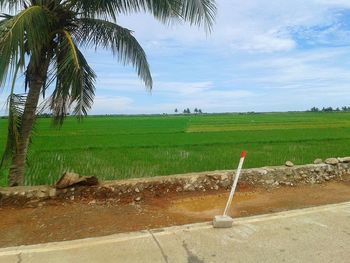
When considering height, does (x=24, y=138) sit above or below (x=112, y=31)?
below

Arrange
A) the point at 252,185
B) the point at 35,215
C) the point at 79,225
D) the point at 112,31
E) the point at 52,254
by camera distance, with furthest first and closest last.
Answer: the point at 252,185 → the point at 112,31 → the point at 35,215 → the point at 79,225 → the point at 52,254

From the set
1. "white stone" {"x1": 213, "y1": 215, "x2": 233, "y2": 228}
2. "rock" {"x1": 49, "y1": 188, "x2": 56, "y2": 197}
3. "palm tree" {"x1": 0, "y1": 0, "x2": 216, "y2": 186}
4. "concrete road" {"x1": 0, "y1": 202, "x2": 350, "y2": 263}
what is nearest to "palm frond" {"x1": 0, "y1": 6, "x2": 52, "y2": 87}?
"palm tree" {"x1": 0, "y1": 0, "x2": 216, "y2": 186}

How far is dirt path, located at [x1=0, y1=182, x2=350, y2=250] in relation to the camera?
17.5 ft

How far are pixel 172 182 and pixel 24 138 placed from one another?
108 inches

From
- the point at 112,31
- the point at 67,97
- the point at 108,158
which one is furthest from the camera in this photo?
the point at 108,158

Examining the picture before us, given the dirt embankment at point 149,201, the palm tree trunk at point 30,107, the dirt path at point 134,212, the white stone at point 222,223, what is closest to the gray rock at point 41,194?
the dirt embankment at point 149,201

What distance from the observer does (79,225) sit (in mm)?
5566

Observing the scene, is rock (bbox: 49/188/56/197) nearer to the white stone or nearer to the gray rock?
the gray rock

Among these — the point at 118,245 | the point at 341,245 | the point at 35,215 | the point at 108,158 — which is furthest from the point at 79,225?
the point at 108,158

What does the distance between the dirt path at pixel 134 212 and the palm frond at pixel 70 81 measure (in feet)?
5.31

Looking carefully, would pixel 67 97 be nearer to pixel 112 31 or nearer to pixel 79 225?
pixel 112 31

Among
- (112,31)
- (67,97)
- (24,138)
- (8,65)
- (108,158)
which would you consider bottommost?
(108,158)

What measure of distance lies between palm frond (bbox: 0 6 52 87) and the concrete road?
103 inches

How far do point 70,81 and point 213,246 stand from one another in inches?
135
